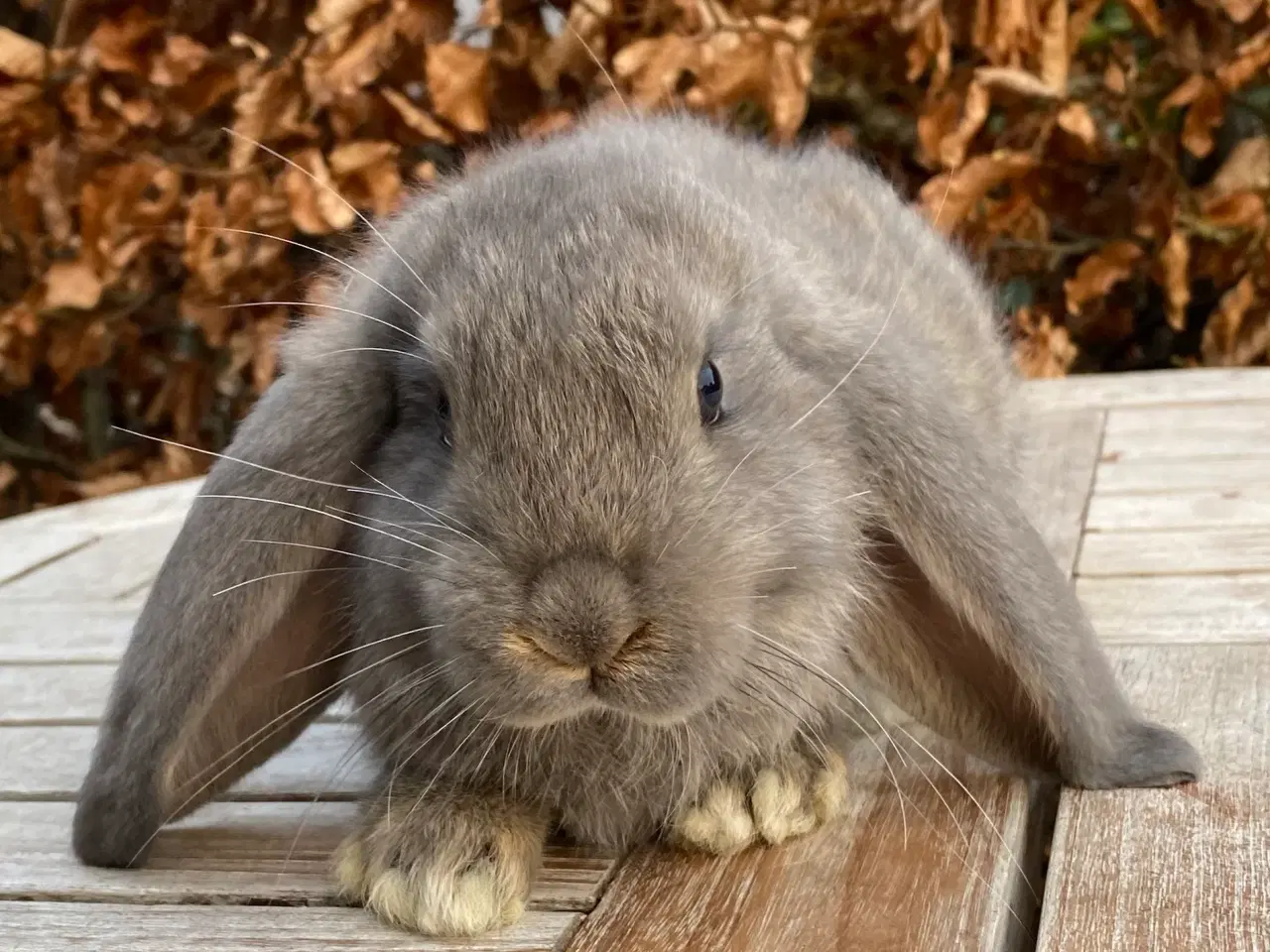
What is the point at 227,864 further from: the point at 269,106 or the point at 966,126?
the point at 966,126

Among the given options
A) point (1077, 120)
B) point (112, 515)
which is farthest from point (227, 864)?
point (1077, 120)

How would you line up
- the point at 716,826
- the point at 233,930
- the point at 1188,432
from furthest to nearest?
the point at 1188,432 < the point at 716,826 < the point at 233,930

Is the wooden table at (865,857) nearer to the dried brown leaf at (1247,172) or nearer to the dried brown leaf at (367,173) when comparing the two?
the dried brown leaf at (367,173)

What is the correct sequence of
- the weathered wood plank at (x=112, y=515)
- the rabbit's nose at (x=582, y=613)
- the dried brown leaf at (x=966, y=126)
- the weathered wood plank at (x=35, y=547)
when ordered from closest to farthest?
the rabbit's nose at (x=582, y=613) < the weathered wood plank at (x=35, y=547) < the weathered wood plank at (x=112, y=515) < the dried brown leaf at (x=966, y=126)

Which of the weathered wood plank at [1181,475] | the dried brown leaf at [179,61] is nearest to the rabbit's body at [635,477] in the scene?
the weathered wood plank at [1181,475]

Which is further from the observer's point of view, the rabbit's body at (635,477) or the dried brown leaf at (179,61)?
the dried brown leaf at (179,61)

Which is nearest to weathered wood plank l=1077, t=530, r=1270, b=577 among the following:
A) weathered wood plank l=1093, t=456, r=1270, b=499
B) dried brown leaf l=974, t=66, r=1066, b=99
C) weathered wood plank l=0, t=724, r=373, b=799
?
weathered wood plank l=1093, t=456, r=1270, b=499

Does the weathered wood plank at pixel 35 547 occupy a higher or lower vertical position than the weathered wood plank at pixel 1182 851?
lower

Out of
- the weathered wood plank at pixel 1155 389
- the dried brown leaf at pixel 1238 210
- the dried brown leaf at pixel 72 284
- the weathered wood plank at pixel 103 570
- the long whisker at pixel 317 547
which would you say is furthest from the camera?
the dried brown leaf at pixel 1238 210
